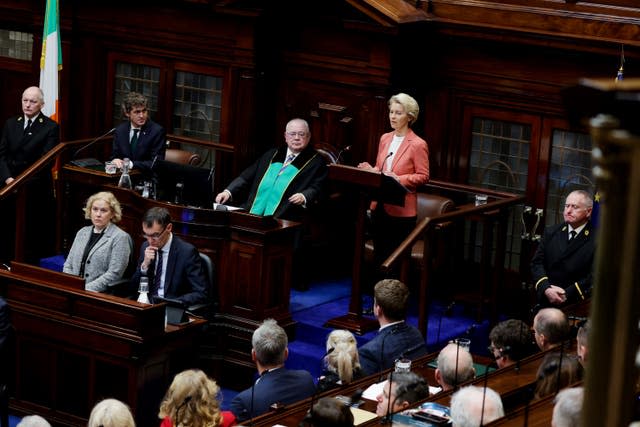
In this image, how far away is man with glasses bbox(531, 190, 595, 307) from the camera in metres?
7.79

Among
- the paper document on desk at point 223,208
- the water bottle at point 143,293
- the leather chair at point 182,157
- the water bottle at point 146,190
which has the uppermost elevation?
the leather chair at point 182,157

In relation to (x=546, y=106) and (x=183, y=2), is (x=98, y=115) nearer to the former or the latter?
(x=183, y=2)

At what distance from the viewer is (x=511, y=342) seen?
604 centimetres

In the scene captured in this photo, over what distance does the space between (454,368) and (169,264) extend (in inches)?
115

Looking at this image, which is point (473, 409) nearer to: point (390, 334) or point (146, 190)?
point (390, 334)

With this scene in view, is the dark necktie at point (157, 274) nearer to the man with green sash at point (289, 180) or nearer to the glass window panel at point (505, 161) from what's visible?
the man with green sash at point (289, 180)

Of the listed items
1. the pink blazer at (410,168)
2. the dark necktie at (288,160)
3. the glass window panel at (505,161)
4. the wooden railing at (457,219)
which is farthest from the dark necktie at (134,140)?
the glass window panel at (505,161)

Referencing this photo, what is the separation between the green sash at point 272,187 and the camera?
903 cm

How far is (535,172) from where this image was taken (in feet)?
30.3

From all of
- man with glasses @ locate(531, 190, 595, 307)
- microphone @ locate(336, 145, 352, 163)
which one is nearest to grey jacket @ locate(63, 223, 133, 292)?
microphone @ locate(336, 145, 352, 163)

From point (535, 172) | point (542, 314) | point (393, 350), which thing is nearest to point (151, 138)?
point (535, 172)

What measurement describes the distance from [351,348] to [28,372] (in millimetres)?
2676

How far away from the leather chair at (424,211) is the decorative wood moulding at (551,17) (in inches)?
55.5

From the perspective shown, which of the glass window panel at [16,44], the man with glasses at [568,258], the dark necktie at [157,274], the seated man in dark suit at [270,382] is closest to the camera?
the seated man in dark suit at [270,382]
